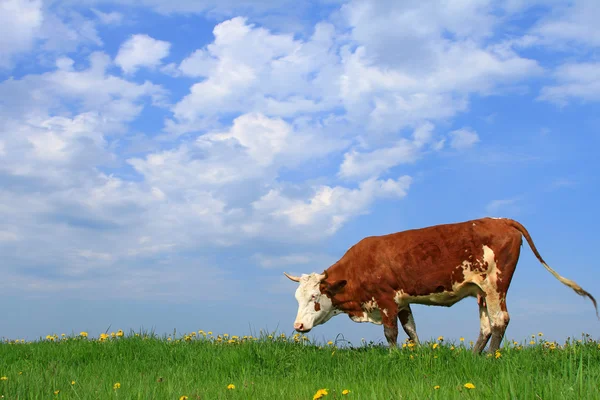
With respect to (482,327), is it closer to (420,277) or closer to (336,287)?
(420,277)

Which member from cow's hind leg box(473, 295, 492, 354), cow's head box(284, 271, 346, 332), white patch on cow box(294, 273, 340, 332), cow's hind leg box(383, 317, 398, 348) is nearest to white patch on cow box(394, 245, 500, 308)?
cow's hind leg box(473, 295, 492, 354)

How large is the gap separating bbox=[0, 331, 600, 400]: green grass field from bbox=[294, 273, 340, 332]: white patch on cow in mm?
1419

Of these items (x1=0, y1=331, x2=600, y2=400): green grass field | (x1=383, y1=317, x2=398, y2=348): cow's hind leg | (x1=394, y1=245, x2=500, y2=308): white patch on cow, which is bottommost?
(x1=0, y1=331, x2=600, y2=400): green grass field

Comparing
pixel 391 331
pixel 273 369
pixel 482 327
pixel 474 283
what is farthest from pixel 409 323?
pixel 273 369

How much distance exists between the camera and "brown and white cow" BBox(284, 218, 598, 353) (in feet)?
37.6

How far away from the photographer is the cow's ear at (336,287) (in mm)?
13156

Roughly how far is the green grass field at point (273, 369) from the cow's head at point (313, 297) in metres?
1.44

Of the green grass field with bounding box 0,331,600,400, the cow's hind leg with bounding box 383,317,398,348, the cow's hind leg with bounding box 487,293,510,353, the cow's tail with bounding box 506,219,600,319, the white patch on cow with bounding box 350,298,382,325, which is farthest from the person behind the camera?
the white patch on cow with bounding box 350,298,382,325

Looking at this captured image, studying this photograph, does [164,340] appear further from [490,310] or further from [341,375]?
[490,310]

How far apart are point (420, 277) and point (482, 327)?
1.58 m

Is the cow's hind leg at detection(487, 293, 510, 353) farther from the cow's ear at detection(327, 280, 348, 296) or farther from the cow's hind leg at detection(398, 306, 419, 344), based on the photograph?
the cow's ear at detection(327, 280, 348, 296)

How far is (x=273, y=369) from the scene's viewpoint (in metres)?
9.65

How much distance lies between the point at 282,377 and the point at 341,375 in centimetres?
92

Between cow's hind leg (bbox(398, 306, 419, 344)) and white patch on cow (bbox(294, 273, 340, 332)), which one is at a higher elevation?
white patch on cow (bbox(294, 273, 340, 332))
